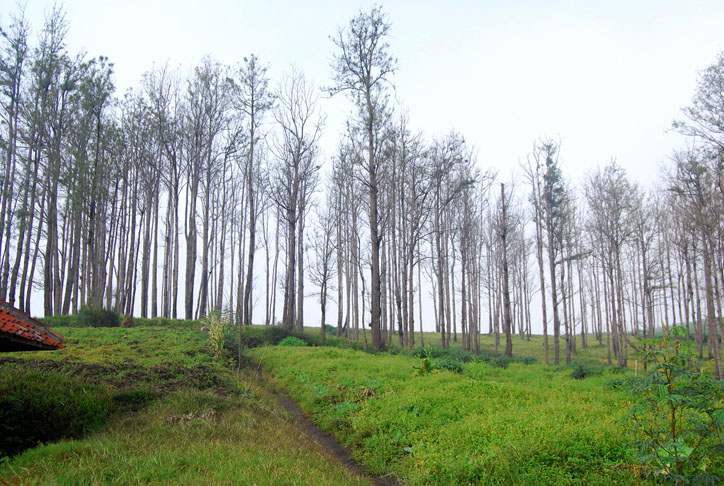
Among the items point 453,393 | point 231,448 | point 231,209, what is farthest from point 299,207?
point 231,448

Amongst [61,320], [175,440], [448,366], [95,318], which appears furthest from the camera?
[61,320]

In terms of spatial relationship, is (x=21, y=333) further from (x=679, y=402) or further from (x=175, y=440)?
(x=679, y=402)

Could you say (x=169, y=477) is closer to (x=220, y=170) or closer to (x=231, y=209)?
(x=220, y=170)

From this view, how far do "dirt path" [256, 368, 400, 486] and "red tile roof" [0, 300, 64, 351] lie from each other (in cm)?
386

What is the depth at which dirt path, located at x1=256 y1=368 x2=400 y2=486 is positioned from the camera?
5.10 m

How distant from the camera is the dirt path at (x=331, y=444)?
5102 mm

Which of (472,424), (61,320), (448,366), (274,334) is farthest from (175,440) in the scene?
(61,320)

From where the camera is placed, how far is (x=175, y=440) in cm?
506

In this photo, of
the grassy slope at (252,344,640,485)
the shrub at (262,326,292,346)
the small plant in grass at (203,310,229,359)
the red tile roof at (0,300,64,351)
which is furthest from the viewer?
the shrub at (262,326,292,346)

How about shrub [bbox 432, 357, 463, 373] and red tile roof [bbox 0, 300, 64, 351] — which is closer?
red tile roof [bbox 0, 300, 64, 351]

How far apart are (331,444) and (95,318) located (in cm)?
1499

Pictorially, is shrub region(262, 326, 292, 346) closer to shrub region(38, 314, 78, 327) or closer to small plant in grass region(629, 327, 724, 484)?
shrub region(38, 314, 78, 327)

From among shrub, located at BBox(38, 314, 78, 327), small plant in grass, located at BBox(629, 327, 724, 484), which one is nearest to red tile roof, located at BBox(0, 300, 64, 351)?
small plant in grass, located at BBox(629, 327, 724, 484)

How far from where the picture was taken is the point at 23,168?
744 inches
